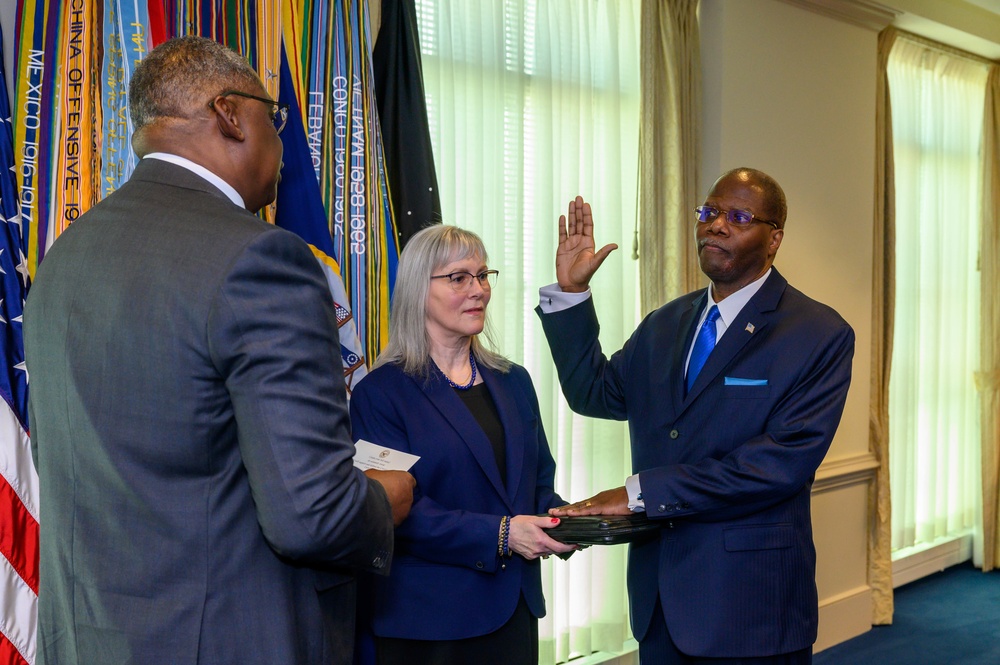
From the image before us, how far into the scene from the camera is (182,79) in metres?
1.39

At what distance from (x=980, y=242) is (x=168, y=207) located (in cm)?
590

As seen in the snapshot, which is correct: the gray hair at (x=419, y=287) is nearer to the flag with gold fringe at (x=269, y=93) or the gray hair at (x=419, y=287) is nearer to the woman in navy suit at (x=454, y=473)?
the woman in navy suit at (x=454, y=473)

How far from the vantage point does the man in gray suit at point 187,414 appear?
1.25m

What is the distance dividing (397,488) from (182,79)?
2.65ft

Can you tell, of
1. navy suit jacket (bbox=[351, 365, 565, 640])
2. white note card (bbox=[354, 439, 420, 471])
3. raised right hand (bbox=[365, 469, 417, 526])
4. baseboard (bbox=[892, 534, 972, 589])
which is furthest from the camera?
baseboard (bbox=[892, 534, 972, 589])

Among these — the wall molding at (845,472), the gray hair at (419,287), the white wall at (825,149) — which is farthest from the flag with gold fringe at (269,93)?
the wall molding at (845,472)

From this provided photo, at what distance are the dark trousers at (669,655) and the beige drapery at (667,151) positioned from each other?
1.69 m

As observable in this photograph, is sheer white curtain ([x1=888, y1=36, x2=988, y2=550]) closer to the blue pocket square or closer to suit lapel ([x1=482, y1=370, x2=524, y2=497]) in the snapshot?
the blue pocket square

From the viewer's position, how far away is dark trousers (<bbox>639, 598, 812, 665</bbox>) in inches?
87.8

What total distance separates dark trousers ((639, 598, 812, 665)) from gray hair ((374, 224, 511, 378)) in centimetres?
82

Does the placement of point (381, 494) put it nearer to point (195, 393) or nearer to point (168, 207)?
point (195, 393)

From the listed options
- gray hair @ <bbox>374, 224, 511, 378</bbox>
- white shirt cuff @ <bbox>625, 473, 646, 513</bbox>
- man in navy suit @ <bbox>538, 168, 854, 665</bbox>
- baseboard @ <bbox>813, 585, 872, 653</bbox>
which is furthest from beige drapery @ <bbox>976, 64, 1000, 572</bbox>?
gray hair @ <bbox>374, 224, 511, 378</bbox>

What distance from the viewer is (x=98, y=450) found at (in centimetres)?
129

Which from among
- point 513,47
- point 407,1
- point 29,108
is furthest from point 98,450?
point 513,47
